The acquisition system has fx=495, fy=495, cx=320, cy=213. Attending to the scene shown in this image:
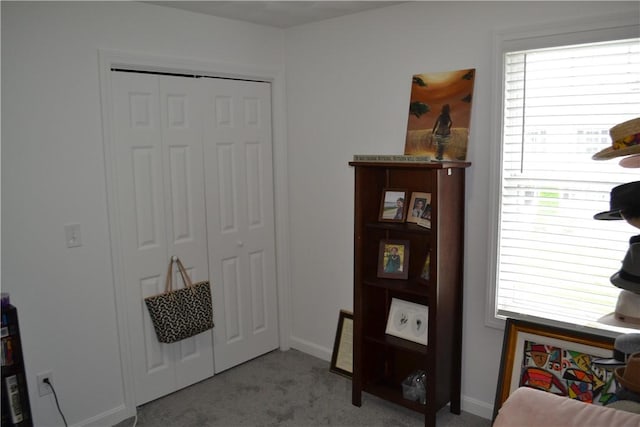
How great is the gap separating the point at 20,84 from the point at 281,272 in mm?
2057

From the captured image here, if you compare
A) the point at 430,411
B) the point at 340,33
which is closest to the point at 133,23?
the point at 340,33

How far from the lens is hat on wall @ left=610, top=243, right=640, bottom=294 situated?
4.72 ft

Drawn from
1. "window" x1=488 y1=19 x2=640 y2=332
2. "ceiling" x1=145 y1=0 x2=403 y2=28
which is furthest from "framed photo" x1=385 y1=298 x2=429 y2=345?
"ceiling" x1=145 y1=0 x2=403 y2=28

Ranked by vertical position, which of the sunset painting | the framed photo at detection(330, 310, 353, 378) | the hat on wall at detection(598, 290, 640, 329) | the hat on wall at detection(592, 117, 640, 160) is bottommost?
the framed photo at detection(330, 310, 353, 378)

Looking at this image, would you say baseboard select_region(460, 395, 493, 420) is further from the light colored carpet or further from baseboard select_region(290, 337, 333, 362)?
baseboard select_region(290, 337, 333, 362)

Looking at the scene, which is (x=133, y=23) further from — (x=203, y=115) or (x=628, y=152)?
(x=628, y=152)

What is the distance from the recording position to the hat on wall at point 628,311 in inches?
57.5

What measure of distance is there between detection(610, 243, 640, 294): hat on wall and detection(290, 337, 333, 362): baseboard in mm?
2362

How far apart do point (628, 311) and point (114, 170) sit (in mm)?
2475

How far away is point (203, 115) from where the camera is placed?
314 cm

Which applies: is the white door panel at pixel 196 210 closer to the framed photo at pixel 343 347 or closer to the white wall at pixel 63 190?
the white wall at pixel 63 190

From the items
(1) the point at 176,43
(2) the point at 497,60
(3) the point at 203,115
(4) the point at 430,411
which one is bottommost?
(4) the point at 430,411

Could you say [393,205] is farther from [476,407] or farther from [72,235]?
[72,235]

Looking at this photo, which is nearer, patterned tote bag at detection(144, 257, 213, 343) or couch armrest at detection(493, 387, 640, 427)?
couch armrest at detection(493, 387, 640, 427)
